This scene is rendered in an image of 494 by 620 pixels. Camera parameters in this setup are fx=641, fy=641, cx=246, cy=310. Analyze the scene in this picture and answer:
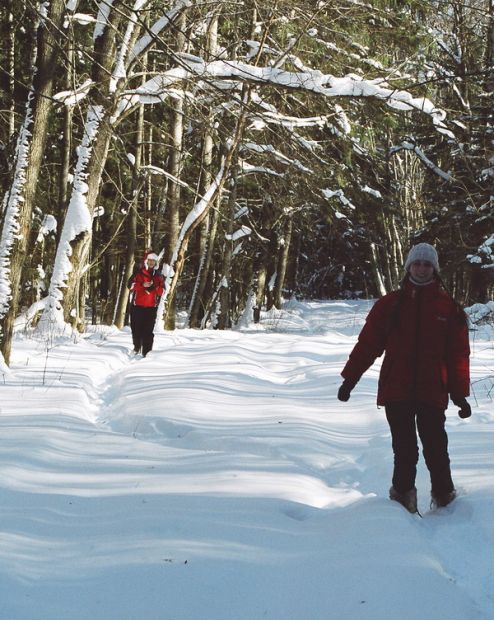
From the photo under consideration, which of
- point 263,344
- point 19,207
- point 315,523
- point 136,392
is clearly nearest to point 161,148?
point 263,344

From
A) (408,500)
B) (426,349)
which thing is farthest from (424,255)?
(408,500)

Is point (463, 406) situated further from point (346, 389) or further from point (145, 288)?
point (145, 288)

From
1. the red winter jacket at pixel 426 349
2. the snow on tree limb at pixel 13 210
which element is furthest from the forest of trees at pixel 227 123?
the red winter jacket at pixel 426 349

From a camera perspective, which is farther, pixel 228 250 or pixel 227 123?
pixel 228 250

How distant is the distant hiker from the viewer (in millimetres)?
10891

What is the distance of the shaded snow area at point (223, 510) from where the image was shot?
2.79 metres

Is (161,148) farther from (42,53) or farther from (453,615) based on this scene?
(453,615)

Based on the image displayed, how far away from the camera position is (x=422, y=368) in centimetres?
405

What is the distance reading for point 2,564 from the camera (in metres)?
2.95

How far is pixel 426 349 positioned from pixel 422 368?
0.40 feet

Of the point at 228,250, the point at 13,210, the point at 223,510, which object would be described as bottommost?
the point at 223,510

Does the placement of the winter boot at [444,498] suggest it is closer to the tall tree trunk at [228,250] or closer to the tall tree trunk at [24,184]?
the tall tree trunk at [24,184]

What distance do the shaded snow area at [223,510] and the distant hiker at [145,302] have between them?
3.12 metres

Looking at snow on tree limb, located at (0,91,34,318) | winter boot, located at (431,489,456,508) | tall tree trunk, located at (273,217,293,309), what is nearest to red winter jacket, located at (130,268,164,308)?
snow on tree limb, located at (0,91,34,318)
